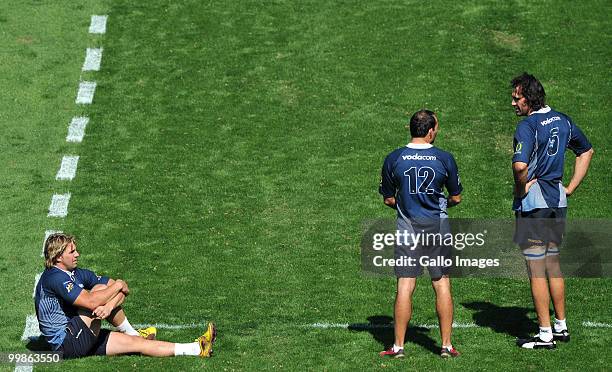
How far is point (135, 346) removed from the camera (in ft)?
35.2

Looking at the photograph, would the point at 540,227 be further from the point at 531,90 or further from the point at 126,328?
the point at 126,328

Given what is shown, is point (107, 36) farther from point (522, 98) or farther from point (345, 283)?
point (522, 98)

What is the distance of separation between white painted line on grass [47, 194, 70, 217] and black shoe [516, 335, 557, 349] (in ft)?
20.0

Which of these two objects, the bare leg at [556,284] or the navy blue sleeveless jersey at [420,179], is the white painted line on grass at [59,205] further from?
the bare leg at [556,284]

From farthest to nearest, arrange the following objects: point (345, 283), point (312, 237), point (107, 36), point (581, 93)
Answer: point (107, 36), point (581, 93), point (312, 237), point (345, 283)

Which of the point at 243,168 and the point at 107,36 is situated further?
the point at 107,36

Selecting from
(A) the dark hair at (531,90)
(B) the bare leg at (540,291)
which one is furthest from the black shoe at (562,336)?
(A) the dark hair at (531,90)

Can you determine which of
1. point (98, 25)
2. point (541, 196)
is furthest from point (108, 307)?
point (98, 25)

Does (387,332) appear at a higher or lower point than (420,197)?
lower

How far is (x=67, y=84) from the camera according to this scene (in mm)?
17219

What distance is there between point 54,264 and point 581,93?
9.13 metres

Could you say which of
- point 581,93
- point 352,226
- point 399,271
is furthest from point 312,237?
point 581,93

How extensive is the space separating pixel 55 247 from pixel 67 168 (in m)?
4.95

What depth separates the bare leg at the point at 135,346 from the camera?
35.2 ft
